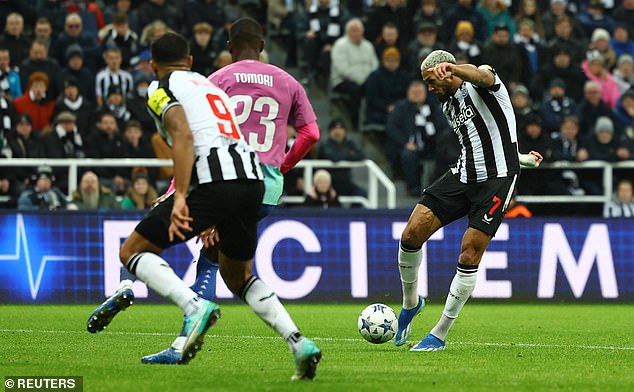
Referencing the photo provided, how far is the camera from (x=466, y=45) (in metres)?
21.2

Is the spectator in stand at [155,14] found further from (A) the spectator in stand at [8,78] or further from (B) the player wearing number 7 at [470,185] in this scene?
(B) the player wearing number 7 at [470,185]

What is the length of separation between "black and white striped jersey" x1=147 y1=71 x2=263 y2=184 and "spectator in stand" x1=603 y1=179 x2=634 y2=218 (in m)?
12.2

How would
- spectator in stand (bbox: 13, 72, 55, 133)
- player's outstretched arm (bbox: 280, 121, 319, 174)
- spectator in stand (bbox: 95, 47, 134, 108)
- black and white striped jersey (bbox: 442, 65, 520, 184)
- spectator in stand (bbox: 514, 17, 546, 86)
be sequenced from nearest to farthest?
1. player's outstretched arm (bbox: 280, 121, 319, 174)
2. black and white striped jersey (bbox: 442, 65, 520, 184)
3. spectator in stand (bbox: 13, 72, 55, 133)
4. spectator in stand (bbox: 95, 47, 134, 108)
5. spectator in stand (bbox: 514, 17, 546, 86)

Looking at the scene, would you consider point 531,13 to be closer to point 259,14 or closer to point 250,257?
point 259,14

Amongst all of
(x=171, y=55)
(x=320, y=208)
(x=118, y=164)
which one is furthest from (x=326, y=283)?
(x=171, y=55)

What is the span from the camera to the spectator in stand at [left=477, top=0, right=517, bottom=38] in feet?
74.9

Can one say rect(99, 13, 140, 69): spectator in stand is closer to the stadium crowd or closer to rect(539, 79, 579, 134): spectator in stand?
the stadium crowd

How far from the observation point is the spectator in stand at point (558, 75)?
21703mm

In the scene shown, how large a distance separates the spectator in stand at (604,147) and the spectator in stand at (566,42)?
2386 millimetres

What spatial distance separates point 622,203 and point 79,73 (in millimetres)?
8407

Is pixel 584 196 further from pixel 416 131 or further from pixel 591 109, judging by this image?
pixel 416 131

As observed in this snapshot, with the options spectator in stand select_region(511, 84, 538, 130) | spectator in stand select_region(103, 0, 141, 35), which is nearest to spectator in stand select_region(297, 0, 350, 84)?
spectator in stand select_region(103, 0, 141, 35)

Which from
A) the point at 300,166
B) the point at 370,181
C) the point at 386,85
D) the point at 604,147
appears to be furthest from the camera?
the point at 386,85

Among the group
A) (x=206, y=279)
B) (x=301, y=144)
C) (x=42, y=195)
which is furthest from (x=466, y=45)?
(x=206, y=279)
